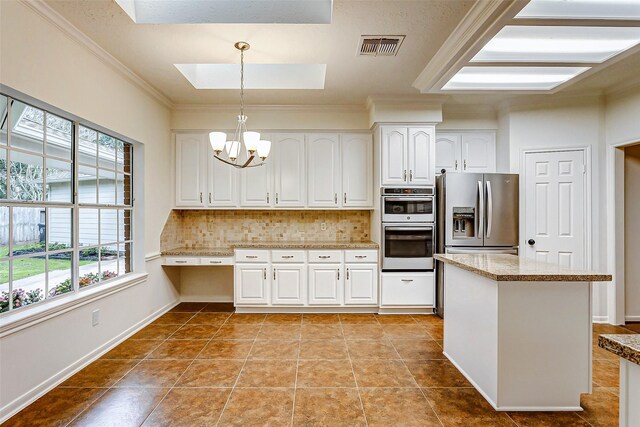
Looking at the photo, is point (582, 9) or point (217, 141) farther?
point (217, 141)

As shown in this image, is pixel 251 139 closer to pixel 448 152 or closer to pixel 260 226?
pixel 260 226

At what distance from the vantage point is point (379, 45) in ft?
9.36

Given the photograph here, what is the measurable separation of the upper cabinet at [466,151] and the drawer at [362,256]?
146cm

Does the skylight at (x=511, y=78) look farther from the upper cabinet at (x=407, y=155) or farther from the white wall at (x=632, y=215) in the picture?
the white wall at (x=632, y=215)

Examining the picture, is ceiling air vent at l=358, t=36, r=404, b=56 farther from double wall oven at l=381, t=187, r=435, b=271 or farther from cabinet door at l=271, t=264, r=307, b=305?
cabinet door at l=271, t=264, r=307, b=305

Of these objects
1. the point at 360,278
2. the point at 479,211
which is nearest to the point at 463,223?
the point at 479,211

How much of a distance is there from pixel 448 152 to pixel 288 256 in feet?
8.35

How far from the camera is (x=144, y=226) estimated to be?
3803 millimetres

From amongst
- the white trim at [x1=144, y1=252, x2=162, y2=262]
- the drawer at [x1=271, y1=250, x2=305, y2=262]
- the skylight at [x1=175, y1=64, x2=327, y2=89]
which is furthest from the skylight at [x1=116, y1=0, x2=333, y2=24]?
the drawer at [x1=271, y1=250, x2=305, y2=262]

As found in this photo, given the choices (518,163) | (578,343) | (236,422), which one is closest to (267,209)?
(236,422)

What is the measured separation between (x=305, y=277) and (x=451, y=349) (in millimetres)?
1927

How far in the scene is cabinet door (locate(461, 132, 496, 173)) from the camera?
14.9 feet

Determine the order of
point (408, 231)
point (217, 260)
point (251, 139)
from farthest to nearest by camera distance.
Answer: point (217, 260)
point (408, 231)
point (251, 139)

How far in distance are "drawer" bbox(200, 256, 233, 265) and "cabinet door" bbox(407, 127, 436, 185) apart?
247 cm
